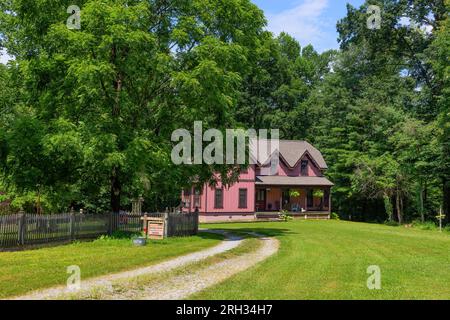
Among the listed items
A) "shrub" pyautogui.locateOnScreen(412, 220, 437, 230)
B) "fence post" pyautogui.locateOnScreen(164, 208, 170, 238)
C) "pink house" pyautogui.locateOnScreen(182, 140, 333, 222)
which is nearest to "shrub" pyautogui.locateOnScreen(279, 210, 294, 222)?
"pink house" pyautogui.locateOnScreen(182, 140, 333, 222)

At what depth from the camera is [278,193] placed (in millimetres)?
54375

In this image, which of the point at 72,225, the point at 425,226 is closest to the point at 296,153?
the point at 425,226

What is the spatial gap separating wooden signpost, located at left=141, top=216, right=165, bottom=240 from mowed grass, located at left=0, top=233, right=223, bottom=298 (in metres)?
0.74

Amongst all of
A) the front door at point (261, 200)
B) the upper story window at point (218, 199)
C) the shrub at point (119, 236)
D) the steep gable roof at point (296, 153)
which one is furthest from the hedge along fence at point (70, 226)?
the steep gable roof at point (296, 153)

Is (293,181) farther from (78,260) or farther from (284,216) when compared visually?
(78,260)

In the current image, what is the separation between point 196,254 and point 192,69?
35.0ft

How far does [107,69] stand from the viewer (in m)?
20.6

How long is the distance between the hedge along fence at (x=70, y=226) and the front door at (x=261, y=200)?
26.2m

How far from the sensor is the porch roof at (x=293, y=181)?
5075cm

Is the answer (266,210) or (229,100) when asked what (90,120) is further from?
(266,210)

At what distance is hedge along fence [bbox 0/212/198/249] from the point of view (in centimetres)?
1808

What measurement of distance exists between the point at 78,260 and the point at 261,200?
38908mm

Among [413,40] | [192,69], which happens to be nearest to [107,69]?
[192,69]

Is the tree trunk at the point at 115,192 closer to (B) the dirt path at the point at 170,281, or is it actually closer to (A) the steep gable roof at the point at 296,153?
(B) the dirt path at the point at 170,281
